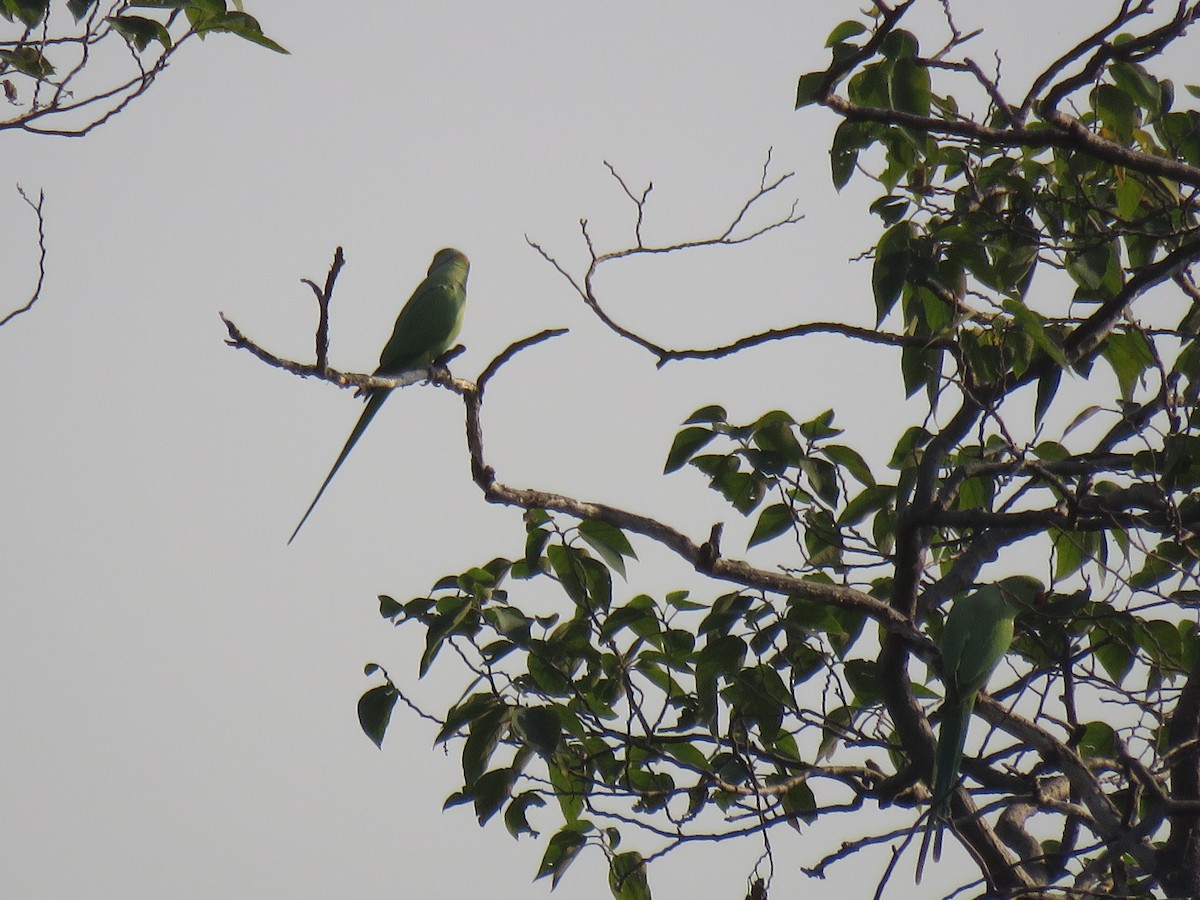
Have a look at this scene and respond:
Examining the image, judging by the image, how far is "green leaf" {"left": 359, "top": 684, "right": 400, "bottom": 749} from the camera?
282 cm

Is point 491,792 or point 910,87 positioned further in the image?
point 491,792

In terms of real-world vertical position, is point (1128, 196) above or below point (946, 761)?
above

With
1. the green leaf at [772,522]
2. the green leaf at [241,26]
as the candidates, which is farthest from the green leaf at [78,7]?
the green leaf at [772,522]

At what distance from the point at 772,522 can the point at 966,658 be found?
0.55 m

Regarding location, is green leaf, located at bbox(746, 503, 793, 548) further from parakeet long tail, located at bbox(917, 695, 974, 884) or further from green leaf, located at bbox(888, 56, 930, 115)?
green leaf, located at bbox(888, 56, 930, 115)

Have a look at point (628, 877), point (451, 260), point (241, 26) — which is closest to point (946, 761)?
point (628, 877)

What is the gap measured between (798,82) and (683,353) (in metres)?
0.67

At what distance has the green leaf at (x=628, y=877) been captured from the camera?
3031 mm

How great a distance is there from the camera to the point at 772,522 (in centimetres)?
288

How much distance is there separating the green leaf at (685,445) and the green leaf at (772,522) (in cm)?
25

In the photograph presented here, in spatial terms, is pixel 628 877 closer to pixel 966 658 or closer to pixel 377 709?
pixel 377 709

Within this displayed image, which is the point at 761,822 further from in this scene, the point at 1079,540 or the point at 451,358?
the point at 451,358

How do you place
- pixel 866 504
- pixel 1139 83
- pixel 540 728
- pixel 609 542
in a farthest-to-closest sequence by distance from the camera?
pixel 866 504 < pixel 609 542 < pixel 540 728 < pixel 1139 83

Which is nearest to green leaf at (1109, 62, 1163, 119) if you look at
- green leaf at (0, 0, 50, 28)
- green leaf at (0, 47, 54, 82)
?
green leaf at (0, 0, 50, 28)
